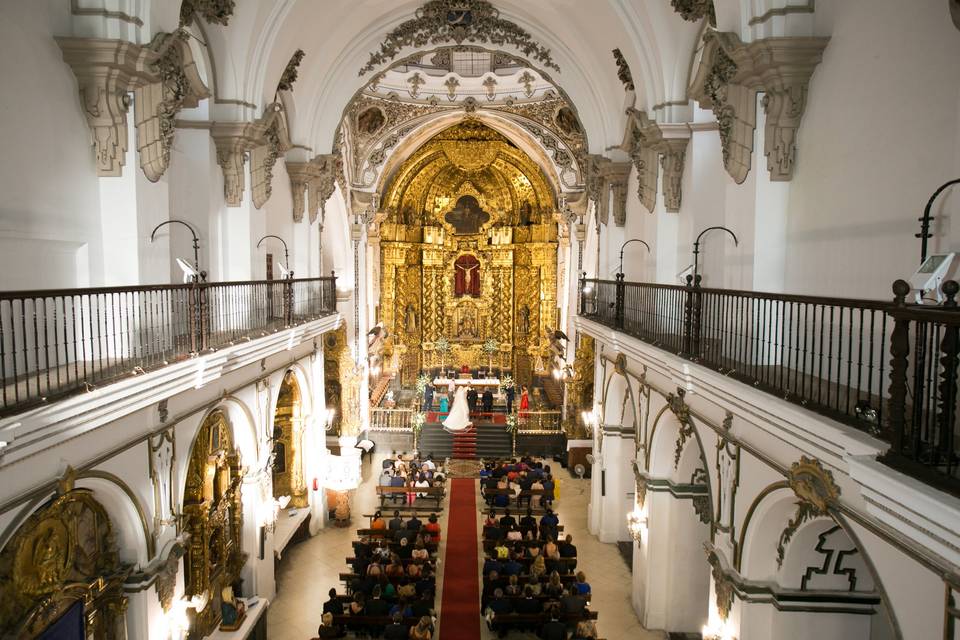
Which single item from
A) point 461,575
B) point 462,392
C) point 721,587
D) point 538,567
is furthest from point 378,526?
point 721,587

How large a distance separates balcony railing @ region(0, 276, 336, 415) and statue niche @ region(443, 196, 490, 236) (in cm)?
1733

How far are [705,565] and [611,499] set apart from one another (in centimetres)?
398

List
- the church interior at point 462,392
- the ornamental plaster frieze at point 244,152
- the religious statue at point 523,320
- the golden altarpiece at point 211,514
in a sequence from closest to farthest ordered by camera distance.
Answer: the church interior at point 462,392, the golden altarpiece at point 211,514, the ornamental plaster frieze at point 244,152, the religious statue at point 523,320

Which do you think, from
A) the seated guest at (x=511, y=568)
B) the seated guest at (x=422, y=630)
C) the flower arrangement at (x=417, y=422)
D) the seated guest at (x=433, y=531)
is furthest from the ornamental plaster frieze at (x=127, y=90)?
the flower arrangement at (x=417, y=422)

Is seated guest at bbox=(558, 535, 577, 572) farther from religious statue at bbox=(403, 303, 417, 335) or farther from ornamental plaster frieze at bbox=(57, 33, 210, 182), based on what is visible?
religious statue at bbox=(403, 303, 417, 335)

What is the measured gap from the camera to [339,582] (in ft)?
41.2

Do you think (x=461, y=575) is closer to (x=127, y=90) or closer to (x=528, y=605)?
(x=528, y=605)

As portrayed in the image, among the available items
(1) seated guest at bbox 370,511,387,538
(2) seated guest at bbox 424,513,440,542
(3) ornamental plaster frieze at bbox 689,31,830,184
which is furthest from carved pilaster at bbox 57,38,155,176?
(2) seated guest at bbox 424,513,440,542

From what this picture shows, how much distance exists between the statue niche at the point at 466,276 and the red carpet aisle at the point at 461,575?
12.4m

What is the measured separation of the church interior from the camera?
16.3 ft

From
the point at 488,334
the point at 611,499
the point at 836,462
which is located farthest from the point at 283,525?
the point at 488,334

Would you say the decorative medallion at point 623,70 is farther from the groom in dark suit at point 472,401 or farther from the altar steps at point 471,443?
the groom in dark suit at point 472,401

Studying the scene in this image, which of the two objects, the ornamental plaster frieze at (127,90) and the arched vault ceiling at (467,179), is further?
the arched vault ceiling at (467,179)

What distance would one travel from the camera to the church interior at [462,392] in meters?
4.96
